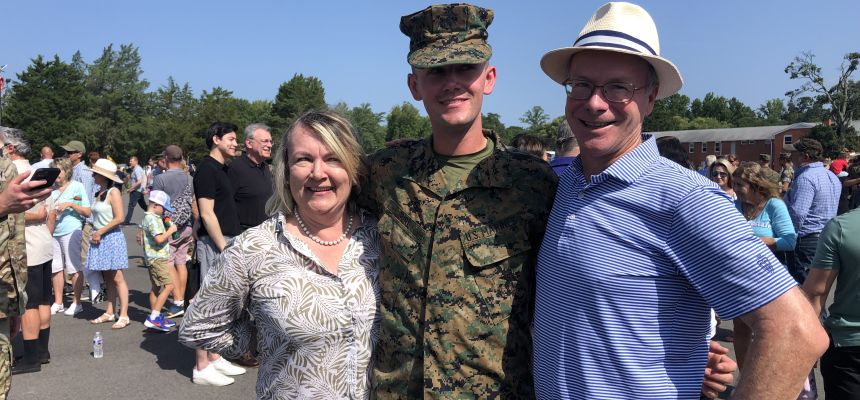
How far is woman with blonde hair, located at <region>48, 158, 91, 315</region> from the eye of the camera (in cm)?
788

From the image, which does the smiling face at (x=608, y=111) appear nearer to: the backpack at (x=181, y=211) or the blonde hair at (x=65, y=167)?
the backpack at (x=181, y=211)

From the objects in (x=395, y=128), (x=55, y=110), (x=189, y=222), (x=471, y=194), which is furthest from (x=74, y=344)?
(x=395, y=128)

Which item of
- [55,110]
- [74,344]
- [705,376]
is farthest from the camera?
[55,110]

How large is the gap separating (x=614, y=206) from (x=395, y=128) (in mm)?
105455

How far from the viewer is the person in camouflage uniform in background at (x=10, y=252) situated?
3.14m

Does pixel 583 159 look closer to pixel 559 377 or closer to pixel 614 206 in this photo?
pixel 614 206

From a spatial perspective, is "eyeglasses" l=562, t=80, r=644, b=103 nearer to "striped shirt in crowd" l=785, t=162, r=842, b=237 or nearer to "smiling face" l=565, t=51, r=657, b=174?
"smiling face" l=565, t=51, r=657, b=174

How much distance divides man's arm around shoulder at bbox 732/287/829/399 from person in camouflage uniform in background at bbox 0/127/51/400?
337 cm

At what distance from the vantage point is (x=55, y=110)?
59.1 meters

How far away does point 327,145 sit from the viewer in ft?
7.75

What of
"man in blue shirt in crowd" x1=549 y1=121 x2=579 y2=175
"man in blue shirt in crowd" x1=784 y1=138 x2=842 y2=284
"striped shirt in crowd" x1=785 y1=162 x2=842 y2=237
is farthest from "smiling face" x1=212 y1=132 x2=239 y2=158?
"striped shirt in crowd" x1=785 y1=162 x2=842 y2=237

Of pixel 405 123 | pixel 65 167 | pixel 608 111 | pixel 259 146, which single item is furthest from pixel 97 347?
pixel 405 123

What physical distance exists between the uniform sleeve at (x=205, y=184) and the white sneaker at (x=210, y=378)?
1651 mm

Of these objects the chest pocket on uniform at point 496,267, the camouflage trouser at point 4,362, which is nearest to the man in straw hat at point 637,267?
the chest pocket on uniform at point 496,267
